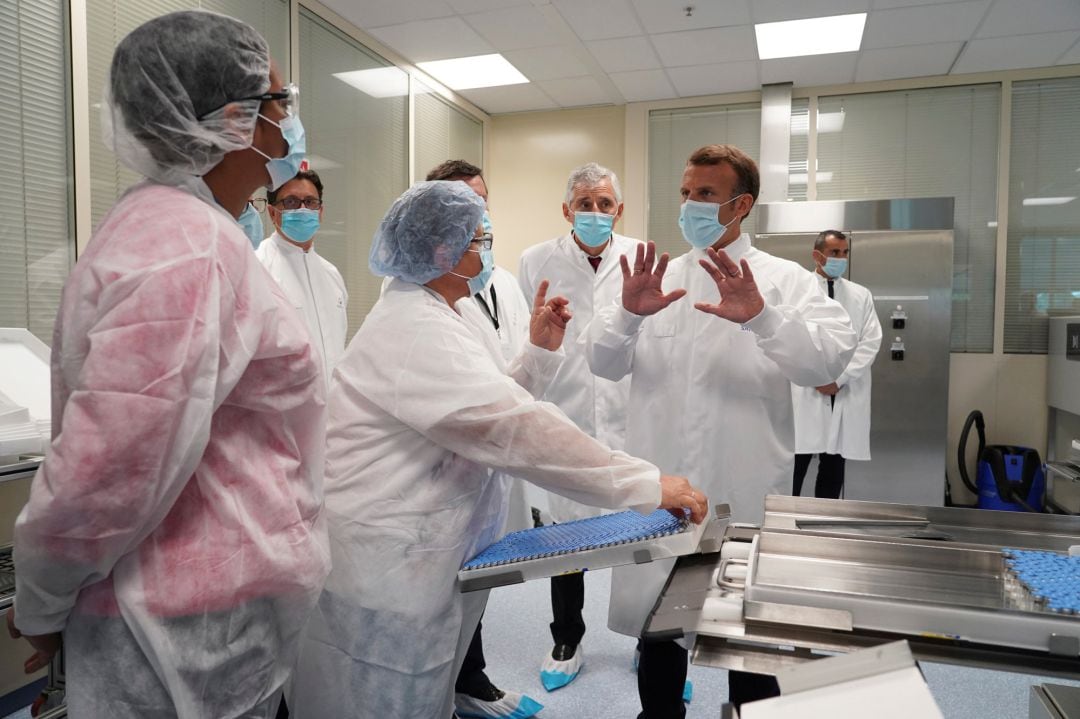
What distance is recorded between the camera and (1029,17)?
12.3ft

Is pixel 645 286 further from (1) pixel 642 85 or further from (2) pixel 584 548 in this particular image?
(1) pixel 642 85

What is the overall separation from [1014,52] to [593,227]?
10.9 ft

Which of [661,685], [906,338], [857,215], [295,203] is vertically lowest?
[661,685]

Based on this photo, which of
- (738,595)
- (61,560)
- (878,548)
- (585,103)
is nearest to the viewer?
(61,560)

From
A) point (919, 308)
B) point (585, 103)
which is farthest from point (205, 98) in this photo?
point (585, 103)

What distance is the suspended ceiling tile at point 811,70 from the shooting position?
440 cm

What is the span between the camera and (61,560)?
853mm

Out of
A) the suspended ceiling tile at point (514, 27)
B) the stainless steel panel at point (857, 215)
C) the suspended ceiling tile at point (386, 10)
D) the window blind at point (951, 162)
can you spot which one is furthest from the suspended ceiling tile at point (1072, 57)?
the suspended ceiling tile at point (386, 10)

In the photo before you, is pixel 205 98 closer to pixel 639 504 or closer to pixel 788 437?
pixel 639 504

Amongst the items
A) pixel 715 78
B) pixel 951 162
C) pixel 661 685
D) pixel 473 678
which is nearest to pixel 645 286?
pixel 661 685

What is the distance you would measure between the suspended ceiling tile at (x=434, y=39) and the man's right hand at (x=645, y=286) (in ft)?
8.67

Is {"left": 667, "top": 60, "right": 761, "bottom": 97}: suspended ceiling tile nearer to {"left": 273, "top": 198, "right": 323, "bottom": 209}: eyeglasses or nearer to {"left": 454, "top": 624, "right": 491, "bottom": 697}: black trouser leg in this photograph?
{"left": 273, "top": 198, "right": 323, "bottom": 209}: eyeglasses

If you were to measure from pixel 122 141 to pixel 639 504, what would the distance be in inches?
36.9

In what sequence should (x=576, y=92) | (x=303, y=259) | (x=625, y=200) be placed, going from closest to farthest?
(x=303, y=259), (x=576, y=92), (x=625, y=200)
